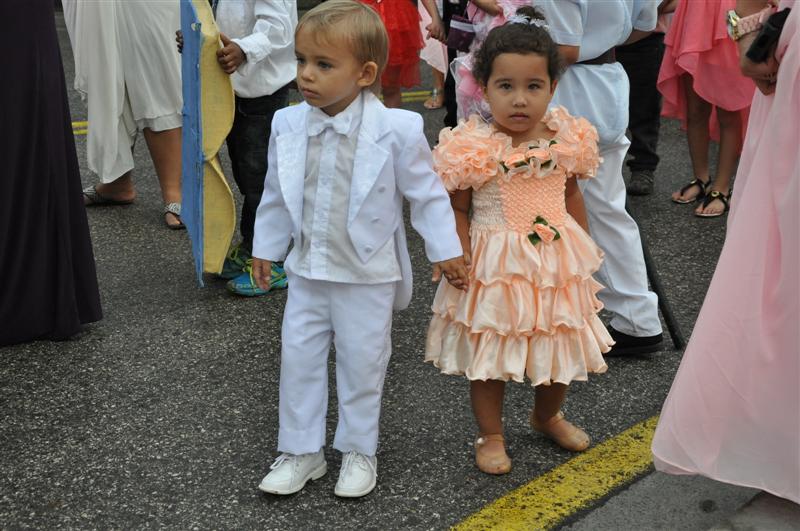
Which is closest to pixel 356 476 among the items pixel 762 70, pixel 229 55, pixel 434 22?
pixel 762 70

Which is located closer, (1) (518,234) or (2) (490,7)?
(1) (518,234)

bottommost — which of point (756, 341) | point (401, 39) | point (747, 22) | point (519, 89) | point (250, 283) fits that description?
point (250, 283)

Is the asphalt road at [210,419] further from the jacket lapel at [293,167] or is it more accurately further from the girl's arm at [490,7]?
the girl's arm at [490,7]

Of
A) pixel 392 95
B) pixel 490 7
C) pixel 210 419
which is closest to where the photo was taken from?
pixel 210 419

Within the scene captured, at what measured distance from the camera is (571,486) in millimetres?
3246

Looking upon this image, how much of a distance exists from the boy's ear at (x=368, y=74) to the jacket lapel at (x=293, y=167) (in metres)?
0.20

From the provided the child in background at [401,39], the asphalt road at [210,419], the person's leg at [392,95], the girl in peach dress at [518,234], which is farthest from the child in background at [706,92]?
the girl in peach dress at [518,234]

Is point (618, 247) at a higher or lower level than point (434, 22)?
lower

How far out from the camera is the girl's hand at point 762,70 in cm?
289

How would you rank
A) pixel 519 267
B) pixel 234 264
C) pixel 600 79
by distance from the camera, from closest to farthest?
1. pixel 519 267
2. pixel 600 79
3. pixel 234 264

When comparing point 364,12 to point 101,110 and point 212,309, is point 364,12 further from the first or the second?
point 101,110

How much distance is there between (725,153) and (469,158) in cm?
348

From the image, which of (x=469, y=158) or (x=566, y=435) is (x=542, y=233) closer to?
(x=469, y=158)

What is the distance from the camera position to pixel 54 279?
169 inches
